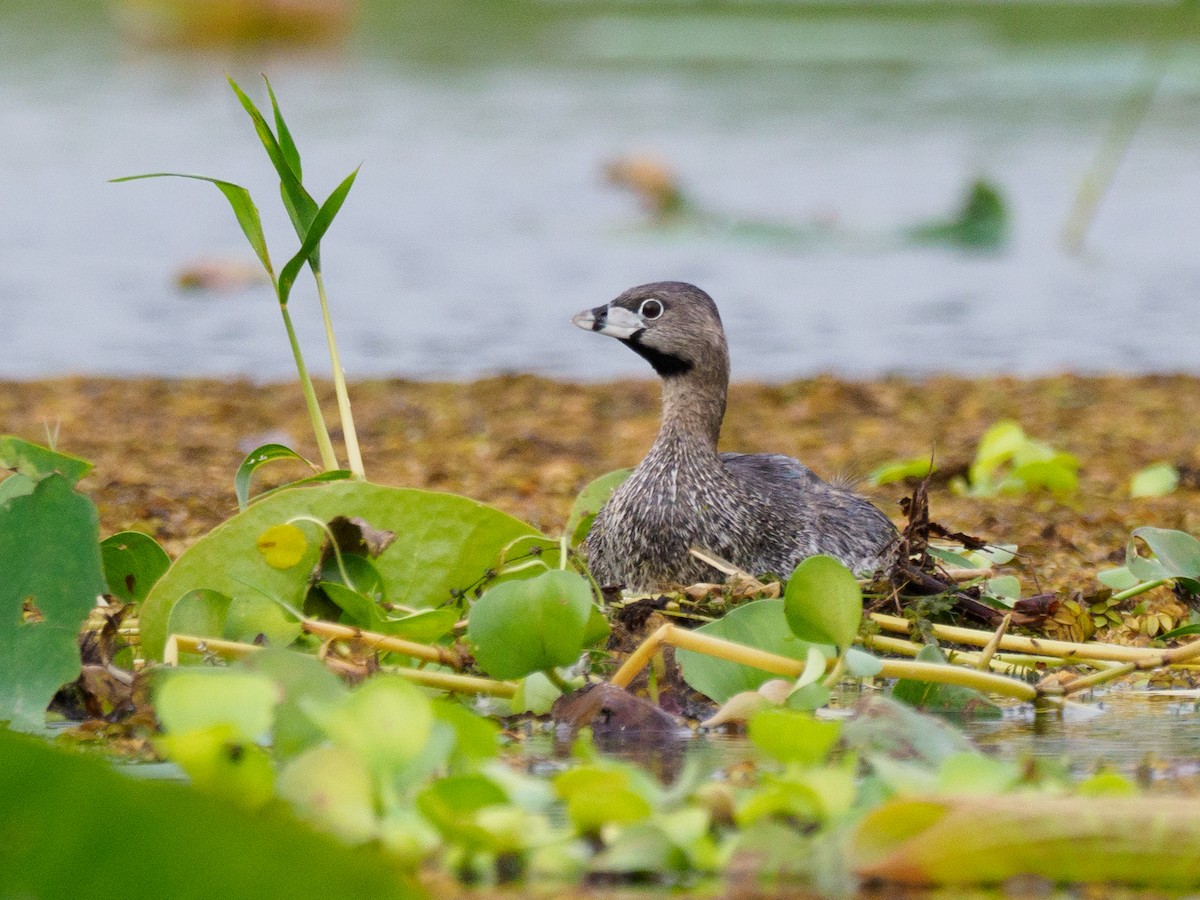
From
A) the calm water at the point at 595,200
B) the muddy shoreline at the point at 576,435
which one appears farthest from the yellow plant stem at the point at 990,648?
the calm water at the point at 595,200

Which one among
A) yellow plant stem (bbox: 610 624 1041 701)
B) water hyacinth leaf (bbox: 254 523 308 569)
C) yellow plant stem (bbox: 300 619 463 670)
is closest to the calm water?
water hyacinth leaf (bbox: 254 523 308 569)

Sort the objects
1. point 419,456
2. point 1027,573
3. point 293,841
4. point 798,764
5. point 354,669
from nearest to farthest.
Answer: point 293,841 < point 798,764 < point 354,669 < point 1027,573 < point 419,456

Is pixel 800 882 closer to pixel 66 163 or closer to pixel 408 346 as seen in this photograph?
pixel 408 346

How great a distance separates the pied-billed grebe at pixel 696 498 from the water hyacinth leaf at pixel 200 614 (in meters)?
1.18

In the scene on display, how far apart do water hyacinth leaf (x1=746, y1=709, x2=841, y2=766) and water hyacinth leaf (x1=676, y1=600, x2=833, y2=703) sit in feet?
1.96

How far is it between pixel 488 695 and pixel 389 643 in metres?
0.21

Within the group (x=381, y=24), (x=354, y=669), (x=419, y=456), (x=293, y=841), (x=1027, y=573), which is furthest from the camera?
(x=381, y=24)

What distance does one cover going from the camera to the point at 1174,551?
3.90 metres

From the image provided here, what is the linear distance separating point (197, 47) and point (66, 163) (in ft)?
52.4

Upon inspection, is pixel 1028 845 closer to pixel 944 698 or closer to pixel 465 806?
pixel 465 806

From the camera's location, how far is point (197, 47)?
33594 millimetres

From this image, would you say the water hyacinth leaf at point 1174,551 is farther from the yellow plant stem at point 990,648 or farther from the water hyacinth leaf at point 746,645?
the water hyacinth leaf at point 746,645

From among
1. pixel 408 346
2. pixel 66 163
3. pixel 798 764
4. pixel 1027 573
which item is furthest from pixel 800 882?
pixel 66 163

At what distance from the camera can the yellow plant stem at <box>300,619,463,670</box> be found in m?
3.34
